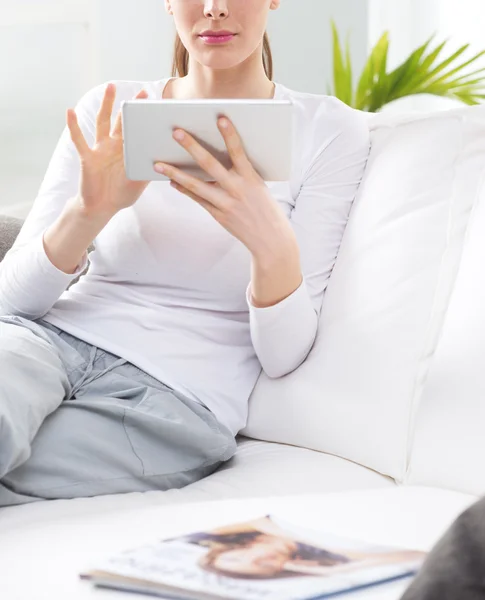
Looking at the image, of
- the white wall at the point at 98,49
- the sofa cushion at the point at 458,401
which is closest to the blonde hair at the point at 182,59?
the sofa cushion at the point at 458,401

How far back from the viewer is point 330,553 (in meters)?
0.75

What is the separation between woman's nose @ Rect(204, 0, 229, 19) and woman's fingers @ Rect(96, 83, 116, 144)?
207 mm

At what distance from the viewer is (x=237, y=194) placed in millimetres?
1205

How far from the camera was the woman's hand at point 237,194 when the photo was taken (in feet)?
3.80

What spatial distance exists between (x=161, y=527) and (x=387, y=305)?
1.70 feet

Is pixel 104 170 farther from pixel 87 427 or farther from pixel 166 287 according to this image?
pixel 87 427

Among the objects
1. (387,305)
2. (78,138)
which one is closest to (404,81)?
(387,305)

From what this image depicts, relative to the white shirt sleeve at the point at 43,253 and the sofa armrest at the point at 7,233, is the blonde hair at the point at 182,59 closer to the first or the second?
the white shirt sleeve at the point at 43,253

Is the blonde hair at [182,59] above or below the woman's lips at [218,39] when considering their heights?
below

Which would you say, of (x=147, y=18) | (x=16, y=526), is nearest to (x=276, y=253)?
(x=16, y=526)

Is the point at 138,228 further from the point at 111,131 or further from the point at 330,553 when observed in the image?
the point at 330,553

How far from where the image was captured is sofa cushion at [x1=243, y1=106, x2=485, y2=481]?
50.3 inches

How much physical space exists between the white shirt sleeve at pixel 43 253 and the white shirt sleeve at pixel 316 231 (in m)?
0.28

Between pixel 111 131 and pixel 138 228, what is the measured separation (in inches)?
6.4
